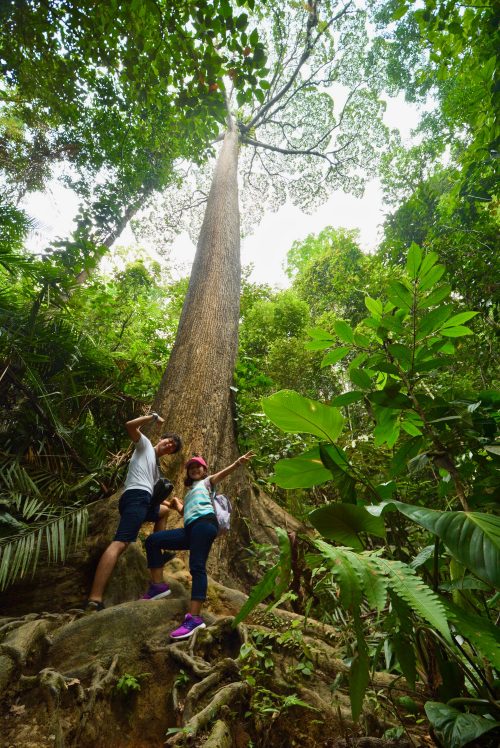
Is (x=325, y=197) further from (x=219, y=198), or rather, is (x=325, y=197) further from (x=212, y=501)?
(x=212, y=501)

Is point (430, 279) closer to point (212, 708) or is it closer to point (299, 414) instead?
point (299, 414)

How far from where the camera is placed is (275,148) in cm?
974

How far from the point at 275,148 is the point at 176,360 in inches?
339

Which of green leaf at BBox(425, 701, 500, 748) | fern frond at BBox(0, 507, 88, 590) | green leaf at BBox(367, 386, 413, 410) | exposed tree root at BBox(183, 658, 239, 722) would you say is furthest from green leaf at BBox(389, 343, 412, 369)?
fern frond at BBox(0, 507, 88, 590)

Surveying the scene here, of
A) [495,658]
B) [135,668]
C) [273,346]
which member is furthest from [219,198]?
[495,658]

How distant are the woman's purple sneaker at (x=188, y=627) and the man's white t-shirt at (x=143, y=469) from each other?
77cm

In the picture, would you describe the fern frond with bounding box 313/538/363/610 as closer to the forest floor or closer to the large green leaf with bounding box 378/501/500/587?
the large green leaf with bounding box 378/501/500/587

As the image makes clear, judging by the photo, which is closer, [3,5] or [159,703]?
Result: [159,703]

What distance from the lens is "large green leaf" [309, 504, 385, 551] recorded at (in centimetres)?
66

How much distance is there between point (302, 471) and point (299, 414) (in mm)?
134

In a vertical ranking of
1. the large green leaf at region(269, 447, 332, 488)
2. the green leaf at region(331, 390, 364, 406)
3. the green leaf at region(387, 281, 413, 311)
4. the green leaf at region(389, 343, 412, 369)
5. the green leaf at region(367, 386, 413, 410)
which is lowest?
the large green leaf at region(269, 447, 332, 488)

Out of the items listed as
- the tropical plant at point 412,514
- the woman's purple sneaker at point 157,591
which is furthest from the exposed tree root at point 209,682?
the tropical plant at point 412,514

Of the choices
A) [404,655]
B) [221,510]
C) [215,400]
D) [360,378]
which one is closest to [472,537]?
[404,655]

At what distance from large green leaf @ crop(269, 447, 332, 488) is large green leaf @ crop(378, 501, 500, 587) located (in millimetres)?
243
